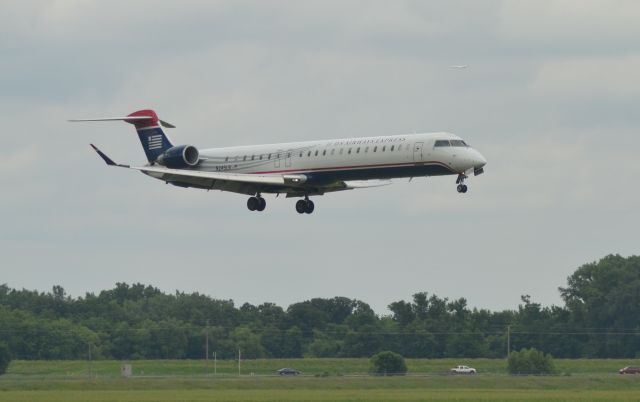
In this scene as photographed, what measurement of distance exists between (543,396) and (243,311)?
75.3 m

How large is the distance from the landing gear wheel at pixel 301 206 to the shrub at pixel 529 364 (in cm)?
3407

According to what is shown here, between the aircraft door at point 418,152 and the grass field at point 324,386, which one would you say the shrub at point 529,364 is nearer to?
the grass field at point 324,386

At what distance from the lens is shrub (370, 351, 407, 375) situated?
115 meters

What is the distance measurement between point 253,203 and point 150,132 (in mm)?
9318

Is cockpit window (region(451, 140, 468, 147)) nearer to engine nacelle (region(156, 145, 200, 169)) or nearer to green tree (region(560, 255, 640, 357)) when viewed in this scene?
engine nacelle (region(156, 145, 200, 169))

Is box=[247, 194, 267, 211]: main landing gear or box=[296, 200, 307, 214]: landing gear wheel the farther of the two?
box=[247, 194, 267, 211]: main landing gear

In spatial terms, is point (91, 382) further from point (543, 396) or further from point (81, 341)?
point (81, 341)

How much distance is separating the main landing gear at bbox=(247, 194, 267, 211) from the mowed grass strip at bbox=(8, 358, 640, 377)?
32.4m

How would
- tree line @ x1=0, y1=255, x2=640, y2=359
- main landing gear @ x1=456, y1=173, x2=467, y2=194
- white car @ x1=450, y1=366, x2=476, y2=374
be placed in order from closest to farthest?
main landing gear @ x1=456, y1=173, x2=467, y2=194, white car @ x1=450, y1=366, x2=476, y2=374, tree line @ x1=0, y1=255, x2=640, y2=359

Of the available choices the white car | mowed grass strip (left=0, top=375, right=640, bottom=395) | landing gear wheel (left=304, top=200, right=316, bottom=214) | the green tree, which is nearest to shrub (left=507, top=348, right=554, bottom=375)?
the white car

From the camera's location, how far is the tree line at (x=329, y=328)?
14262 centimetres

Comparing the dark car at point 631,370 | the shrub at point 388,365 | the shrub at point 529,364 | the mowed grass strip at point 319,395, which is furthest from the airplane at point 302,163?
the dark car at point 631,370

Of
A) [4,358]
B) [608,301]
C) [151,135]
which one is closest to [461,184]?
[151,135]

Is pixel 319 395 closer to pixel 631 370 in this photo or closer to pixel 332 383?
pixel 332 383
